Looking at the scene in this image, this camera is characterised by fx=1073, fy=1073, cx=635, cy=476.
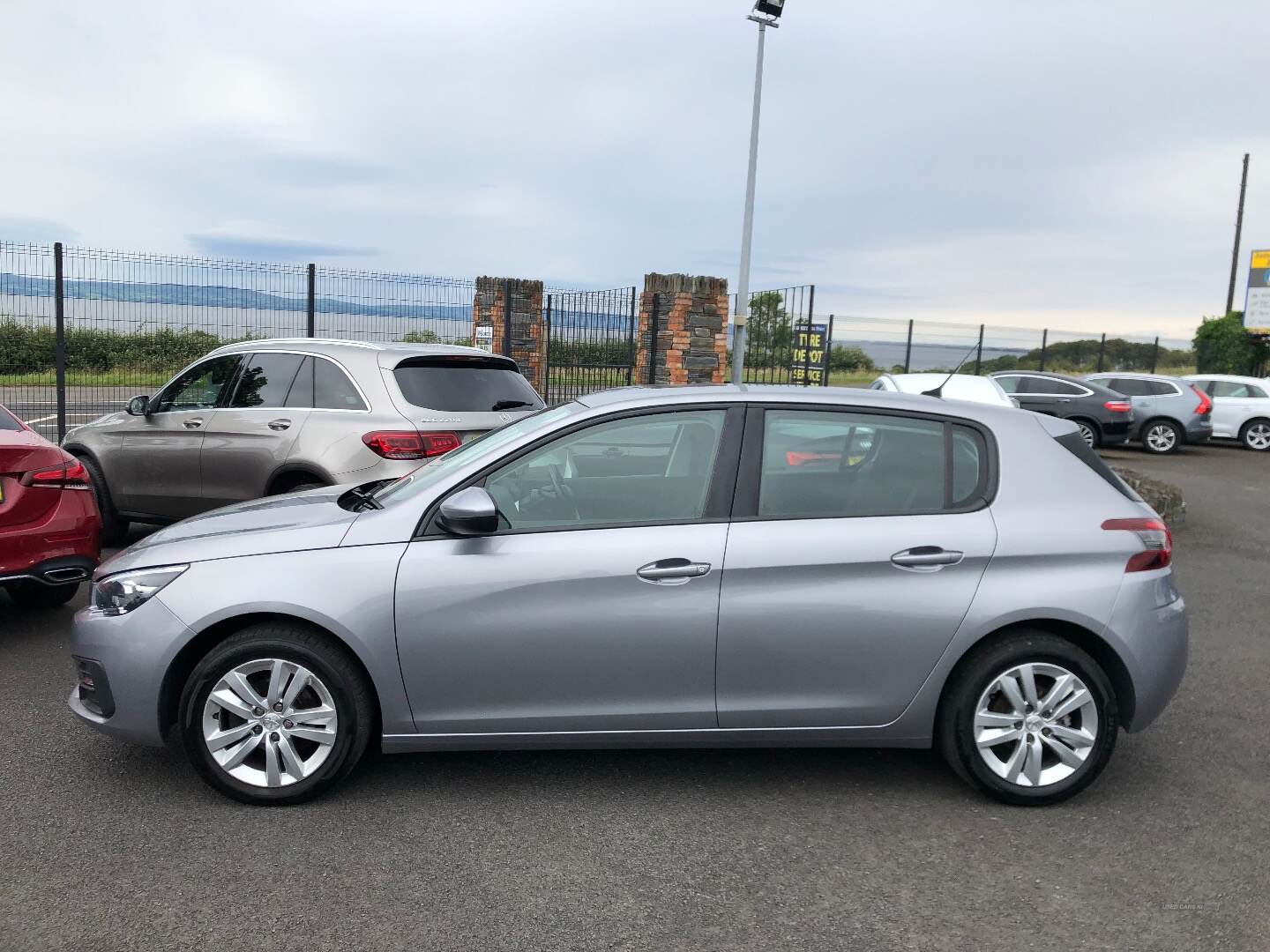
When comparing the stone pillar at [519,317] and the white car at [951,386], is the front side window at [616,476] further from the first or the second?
the stone pillar at [519,317]

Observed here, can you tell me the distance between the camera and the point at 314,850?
142 inches

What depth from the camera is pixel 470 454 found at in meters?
4.36

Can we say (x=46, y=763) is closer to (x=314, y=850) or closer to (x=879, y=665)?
(x=314, y=850)

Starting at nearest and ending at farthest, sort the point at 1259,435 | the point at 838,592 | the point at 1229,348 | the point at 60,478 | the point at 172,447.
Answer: the point at 838,592 → the point at 60,478 → the point at 172,447 → the point at 1259,435 → the point at 1229,348

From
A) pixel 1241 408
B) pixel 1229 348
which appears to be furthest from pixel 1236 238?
pixel 1241 408

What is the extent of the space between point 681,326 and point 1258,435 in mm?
12981

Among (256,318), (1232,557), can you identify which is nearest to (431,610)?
(1232,557)

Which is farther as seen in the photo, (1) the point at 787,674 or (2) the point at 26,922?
(1) the point at 787,674

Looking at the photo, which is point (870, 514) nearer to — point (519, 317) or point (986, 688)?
point (986, 688)

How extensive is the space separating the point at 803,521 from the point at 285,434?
441cm

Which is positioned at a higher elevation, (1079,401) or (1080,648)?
(1079,401)

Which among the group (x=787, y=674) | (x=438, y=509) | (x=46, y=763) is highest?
(x=438, y=509)

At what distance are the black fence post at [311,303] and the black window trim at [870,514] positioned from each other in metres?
11.2

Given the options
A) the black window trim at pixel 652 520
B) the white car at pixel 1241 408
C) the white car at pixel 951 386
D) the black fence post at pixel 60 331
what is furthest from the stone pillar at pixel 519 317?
the black window trim at pixel 652 520
